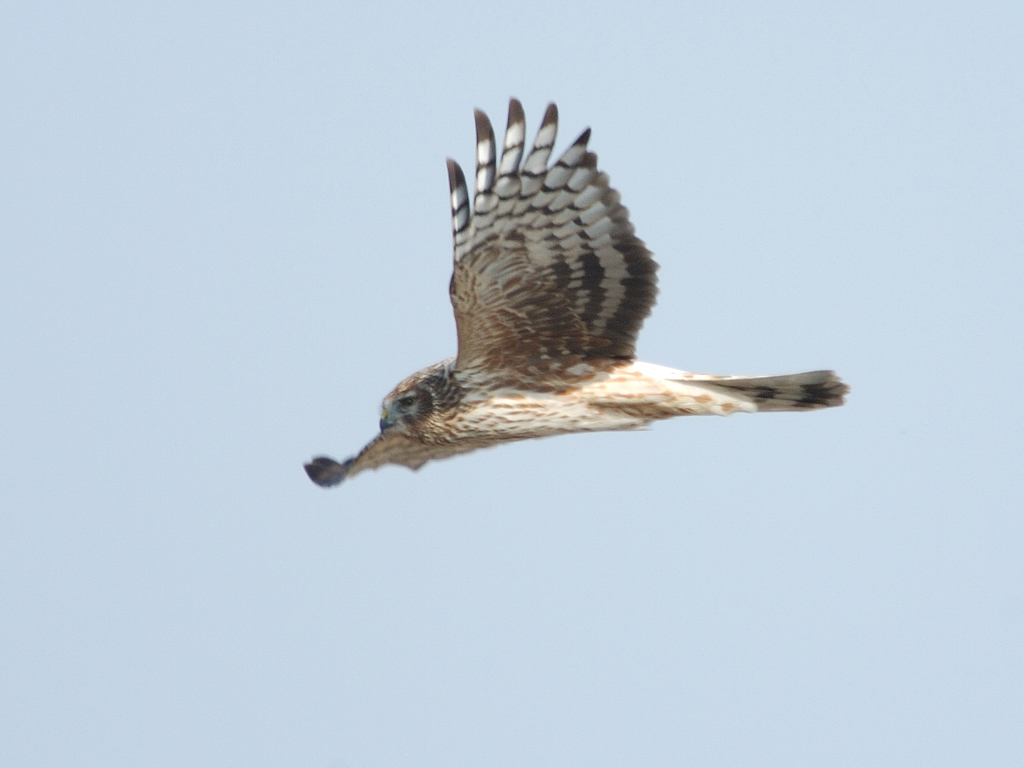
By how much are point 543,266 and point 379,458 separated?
7.06 feet

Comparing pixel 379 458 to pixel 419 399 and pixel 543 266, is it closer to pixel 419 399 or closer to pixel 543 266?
pixel 419 399

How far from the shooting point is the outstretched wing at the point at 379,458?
945cm

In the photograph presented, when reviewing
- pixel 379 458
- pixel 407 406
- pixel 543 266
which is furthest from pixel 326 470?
pixel 543 266

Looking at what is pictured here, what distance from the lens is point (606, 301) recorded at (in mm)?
8219

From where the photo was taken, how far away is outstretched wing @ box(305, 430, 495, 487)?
945cm

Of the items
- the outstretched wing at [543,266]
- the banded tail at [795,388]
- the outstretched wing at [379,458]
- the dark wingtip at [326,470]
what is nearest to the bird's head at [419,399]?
the outstretched wing at [543,266]

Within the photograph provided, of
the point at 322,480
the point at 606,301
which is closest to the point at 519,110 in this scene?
the point at 606,301

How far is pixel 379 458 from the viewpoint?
973cm

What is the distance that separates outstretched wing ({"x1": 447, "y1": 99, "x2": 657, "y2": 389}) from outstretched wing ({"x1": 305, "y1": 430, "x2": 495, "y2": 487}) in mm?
1138

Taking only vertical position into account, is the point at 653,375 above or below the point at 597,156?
below

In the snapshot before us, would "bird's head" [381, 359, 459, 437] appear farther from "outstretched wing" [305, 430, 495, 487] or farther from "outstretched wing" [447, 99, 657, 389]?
"outstretched wing" [305, 430, 495, 487]

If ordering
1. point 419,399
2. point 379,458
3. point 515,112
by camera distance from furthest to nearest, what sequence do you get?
point 379,458, point 419,399, point 515,112

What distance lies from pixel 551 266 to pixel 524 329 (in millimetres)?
377

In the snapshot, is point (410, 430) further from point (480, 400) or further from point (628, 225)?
point (628, 225)
